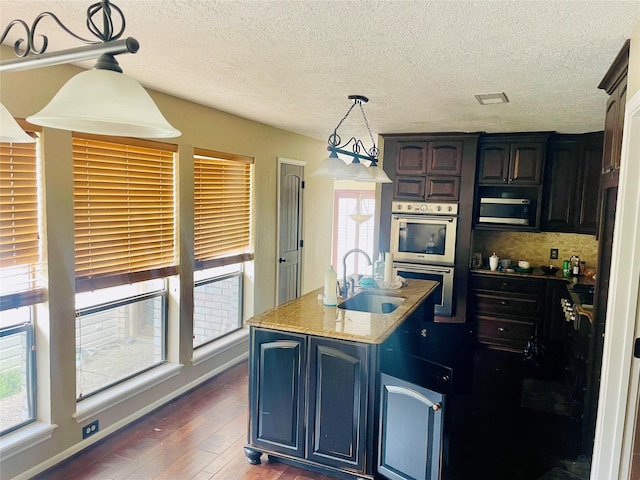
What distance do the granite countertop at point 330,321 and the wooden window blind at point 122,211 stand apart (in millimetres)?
1090

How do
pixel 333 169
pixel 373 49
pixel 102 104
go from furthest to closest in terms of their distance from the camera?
pixel 333 169, pixel 373 49, pixel 102 104

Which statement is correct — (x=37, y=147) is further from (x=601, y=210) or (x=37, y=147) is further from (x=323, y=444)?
(x=601, y=210)

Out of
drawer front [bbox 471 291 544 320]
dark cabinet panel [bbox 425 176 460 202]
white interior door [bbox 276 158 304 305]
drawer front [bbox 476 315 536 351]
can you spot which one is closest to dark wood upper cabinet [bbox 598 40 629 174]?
dark cabinet panel [bbox 425 176 460 202]

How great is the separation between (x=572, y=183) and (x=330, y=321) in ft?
11.8

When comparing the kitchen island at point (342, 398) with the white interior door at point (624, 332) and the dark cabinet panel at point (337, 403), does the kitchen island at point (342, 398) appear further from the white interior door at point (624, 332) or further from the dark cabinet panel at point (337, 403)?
the white interior door at point (624, 332)

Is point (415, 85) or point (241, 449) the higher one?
point (415, 85)

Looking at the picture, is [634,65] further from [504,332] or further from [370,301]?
[504,332]

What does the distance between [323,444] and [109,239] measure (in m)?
1.90

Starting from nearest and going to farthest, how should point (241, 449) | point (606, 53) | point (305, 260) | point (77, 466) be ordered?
point (606, 53) < point (77, 466) < point (241, 449) < point (305, 260)

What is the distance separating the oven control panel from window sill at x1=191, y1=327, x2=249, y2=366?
2211 mm

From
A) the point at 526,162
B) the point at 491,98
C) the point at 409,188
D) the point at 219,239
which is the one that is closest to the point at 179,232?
the point at 219,239

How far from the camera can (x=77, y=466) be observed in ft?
8.96

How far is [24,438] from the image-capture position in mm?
2514

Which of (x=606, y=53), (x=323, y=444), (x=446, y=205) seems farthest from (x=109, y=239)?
(x=446, y=205)
